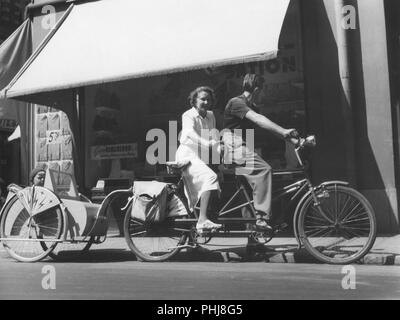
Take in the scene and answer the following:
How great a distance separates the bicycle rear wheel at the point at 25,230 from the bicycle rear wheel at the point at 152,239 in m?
0.90

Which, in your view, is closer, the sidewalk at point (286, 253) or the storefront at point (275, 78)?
the sidewalk at point (286, 253)

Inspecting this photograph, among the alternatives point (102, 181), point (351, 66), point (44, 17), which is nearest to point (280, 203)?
point (351, 66)

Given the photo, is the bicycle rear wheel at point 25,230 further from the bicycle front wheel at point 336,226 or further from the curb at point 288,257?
the bicycle front wheel at point 336,226

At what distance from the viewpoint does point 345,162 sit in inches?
343

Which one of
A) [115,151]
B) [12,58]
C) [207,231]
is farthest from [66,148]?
[207,231]

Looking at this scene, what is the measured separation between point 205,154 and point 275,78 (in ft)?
10.8

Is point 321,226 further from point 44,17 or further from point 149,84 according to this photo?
point 44,17

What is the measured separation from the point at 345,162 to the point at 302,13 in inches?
99.7

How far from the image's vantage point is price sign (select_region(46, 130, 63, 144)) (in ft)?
35.8

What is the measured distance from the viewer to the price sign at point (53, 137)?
429 inches

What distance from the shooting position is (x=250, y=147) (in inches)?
261

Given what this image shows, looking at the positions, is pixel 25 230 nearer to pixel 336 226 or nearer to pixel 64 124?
pixel 336 226

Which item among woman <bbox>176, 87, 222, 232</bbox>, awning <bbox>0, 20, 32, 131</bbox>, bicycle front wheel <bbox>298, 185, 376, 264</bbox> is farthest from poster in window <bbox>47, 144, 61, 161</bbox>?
bicycle front wheel <bbox>298, 185, 376, 264</bbox>

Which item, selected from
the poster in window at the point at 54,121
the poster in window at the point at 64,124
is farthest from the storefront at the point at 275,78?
the poster in window at the point at 54,121
